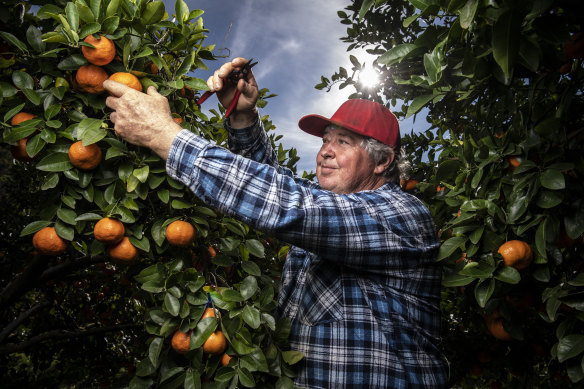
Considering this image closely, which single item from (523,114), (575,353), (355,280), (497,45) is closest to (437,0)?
(497,45)

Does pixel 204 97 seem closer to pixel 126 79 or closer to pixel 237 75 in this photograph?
pixel 237 75

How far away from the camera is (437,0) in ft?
3.89

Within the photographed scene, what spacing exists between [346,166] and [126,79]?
3.89 ft

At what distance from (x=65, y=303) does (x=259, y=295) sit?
370cm

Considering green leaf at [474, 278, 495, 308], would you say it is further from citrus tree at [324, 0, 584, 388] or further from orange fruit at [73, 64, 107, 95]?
orange fruit at [73, 64, 107, 95]

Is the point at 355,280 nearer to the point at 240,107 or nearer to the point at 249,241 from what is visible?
the point at 249,241

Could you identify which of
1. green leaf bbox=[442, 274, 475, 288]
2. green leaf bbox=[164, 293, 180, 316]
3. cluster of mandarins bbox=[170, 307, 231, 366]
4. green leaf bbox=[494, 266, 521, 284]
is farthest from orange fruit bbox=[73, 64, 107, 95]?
green leaf bbox=[494, 266, 521, 284]

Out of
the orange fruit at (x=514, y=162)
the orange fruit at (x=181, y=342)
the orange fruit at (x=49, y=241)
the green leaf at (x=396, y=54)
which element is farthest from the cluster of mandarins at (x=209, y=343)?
the orange fruit at (x=514, y=162)

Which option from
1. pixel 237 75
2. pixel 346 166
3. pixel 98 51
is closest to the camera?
pixel 98 51

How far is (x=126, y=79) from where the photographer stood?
1.37 m

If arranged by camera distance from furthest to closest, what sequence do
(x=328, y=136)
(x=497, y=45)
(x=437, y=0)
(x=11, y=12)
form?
(x=328, y=136) < (x=11, y=12) < (x=437, y=0) < (x=497, y=45)

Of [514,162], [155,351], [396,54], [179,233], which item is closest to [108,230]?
[179,233]

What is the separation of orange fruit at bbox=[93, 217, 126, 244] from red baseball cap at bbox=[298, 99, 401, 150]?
4.38 ft

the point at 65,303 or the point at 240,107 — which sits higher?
the point at 240,107
